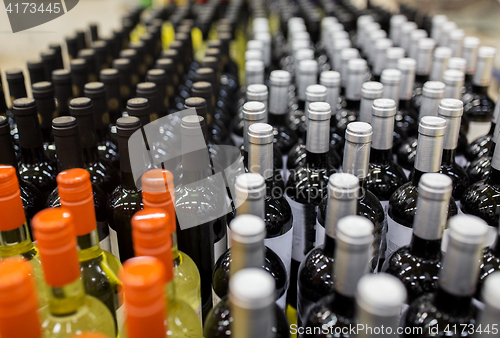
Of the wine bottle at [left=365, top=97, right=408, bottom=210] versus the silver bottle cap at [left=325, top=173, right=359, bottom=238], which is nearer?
the silver bottle cap at [left=325, top=173, right=359, bottom=238]

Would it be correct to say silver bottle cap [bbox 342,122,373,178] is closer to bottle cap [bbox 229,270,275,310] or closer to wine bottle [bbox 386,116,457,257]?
wine bottle [bbox 386,116,457,257]

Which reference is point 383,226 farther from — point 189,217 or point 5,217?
point 5,217

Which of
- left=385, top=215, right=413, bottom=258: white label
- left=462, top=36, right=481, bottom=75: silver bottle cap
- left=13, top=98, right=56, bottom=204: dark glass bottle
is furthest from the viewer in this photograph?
left=462, top=36, right=481, bottom=75: silver bottle cap

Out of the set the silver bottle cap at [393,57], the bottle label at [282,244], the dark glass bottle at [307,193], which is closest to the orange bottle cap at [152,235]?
the bottle label at [282,244]

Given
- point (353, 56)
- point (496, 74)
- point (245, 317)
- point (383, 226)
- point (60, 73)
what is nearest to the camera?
point (245, 317)

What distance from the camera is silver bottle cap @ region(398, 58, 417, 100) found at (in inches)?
45.6

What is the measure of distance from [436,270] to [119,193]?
1.97 ft

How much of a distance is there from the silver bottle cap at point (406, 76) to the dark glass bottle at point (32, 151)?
0.94 meters

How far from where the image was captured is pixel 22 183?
907 mm

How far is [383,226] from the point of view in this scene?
842mm

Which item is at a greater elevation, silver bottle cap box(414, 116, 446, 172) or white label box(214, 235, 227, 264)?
silver bottle cap box(414, 116, 446, 172)

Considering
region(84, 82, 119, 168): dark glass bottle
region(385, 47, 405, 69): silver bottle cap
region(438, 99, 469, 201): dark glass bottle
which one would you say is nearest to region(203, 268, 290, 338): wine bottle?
region(438, 99, 469, 201): dark glass bottle

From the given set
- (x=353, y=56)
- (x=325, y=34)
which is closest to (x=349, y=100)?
(x=353, y=56)

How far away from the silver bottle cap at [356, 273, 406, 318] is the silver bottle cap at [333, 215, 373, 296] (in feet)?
0.15
